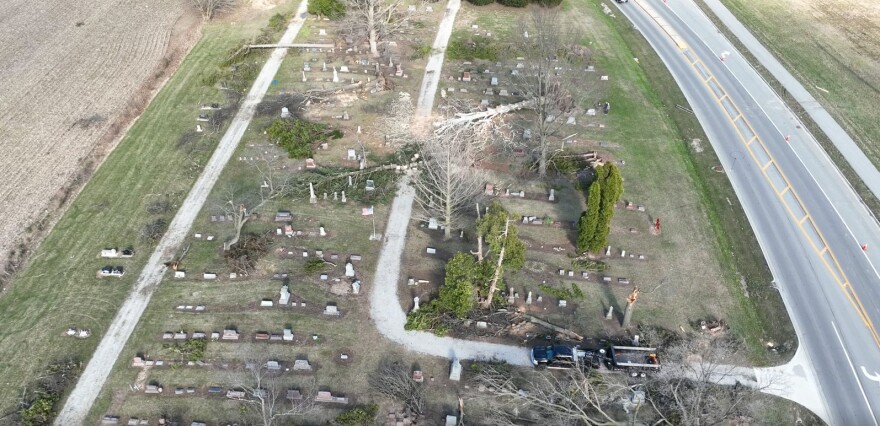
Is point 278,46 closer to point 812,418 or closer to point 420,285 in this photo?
point 420,285

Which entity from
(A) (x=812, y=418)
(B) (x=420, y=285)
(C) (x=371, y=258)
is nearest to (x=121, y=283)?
(C) (x=371, y=258)

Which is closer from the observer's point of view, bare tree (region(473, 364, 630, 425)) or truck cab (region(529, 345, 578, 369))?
bare tree (region(473, 364, 630, 425))

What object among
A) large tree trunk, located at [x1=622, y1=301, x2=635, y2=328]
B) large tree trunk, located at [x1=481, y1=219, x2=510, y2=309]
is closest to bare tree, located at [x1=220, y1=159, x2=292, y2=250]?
large tree trunk, located at [x1=481, y1=219, x2=510, y2=309]

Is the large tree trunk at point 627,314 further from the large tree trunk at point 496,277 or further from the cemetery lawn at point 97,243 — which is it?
the cemetery lawn at point 97,243

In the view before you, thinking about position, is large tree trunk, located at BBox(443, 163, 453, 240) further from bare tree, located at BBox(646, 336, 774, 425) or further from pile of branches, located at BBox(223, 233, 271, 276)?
bare tree, located at BBox(646, 336, 774, 425)

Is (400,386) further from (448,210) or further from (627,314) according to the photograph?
(627,314)

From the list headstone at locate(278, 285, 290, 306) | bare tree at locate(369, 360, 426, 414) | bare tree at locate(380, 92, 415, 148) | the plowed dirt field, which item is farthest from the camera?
bare tree at locate(380, 92, 415, 148)

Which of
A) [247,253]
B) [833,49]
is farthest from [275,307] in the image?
[833,49]
